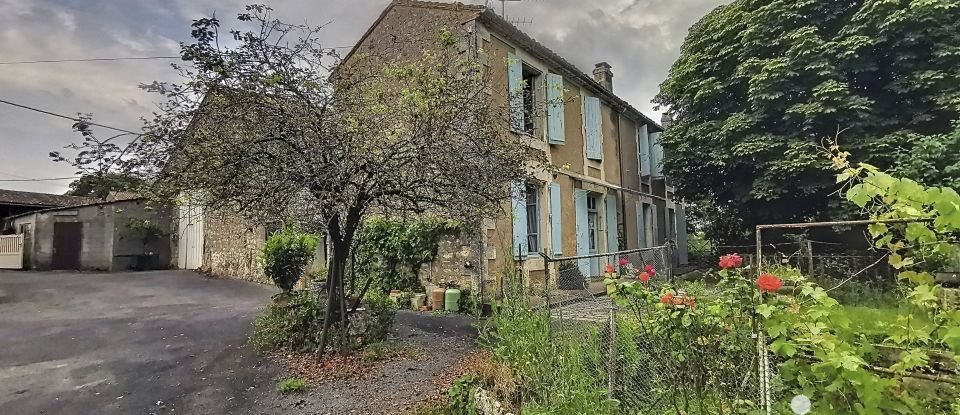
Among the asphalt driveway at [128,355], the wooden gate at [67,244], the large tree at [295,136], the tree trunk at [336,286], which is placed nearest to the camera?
the asphalt driveway at [128,355]

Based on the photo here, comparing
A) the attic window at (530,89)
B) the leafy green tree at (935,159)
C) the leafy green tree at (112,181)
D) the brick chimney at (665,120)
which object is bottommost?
the leafy green tree at (112,181)

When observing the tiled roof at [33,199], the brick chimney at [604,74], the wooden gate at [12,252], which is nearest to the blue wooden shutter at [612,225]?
the brick chimney at [604,74]

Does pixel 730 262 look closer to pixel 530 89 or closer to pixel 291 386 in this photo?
pixel 291 386

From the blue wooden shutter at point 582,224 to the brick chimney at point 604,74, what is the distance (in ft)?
16.7

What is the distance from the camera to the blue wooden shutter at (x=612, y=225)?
471 inches

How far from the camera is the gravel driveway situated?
4234 mm

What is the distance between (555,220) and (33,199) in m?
21.8

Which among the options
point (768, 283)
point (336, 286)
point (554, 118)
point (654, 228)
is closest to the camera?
point (768, 283)

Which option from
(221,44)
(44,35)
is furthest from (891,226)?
(44,35)

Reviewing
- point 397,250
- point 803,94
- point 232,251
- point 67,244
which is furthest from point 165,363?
point 67,244

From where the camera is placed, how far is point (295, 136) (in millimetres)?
4758

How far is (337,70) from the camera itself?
5.30m

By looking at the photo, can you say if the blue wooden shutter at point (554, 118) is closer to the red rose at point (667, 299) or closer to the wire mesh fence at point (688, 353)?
the wire mesh fence at point (688, 353)

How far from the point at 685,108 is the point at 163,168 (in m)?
13.0
